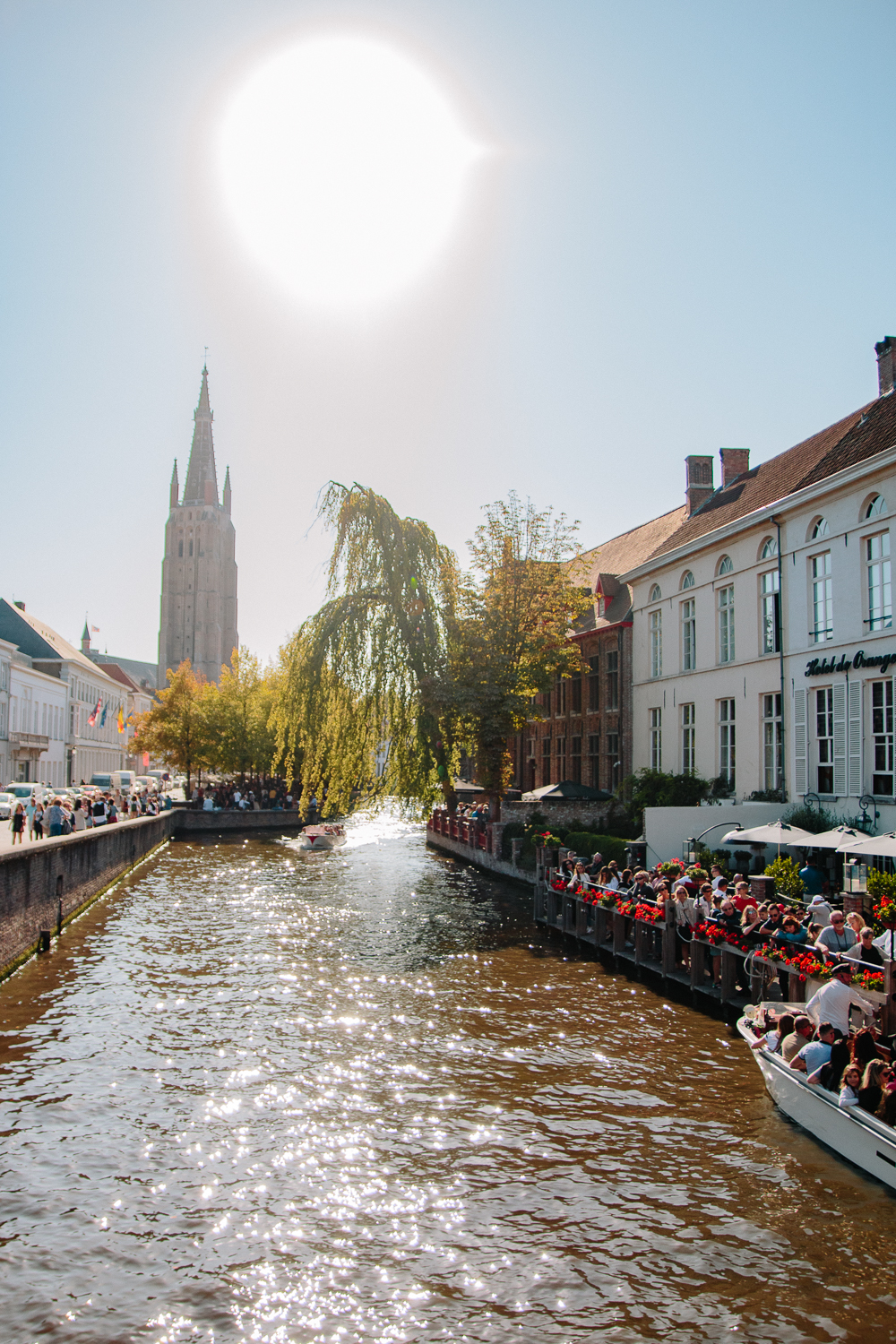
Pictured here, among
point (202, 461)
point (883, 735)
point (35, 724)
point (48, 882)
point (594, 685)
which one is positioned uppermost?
point (202, 461)

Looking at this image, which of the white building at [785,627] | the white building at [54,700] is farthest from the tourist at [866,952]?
the white building at [54,700]

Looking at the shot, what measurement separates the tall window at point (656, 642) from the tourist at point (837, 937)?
18.6 meters

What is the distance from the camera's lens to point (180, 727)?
5628cm

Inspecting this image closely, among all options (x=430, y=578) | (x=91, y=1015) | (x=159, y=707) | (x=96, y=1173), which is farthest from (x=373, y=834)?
(x=96, y=1173)

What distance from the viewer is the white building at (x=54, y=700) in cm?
5794

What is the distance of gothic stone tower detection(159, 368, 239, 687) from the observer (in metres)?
110

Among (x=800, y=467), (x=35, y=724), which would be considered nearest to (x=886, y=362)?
(x=800, y=467)

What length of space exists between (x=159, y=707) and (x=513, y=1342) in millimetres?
56394

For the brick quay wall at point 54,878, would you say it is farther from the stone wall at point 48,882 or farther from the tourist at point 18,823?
the tourist at point 18,823

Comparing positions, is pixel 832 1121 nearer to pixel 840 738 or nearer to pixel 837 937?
pixel 837 937

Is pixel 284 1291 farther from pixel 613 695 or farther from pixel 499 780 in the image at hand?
pixel 613 695

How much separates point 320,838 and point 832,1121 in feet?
104

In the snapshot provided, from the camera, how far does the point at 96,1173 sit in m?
8.84

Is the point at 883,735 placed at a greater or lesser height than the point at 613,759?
greater
